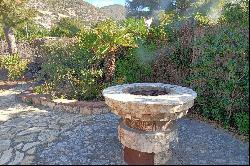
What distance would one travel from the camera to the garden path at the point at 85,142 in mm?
4632

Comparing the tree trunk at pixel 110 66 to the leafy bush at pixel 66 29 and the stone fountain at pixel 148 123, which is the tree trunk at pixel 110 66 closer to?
the stone fountain at pixel 148 123

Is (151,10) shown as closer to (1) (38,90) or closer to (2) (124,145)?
(1) (38,90)

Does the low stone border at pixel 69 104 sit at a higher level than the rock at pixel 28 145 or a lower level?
higher

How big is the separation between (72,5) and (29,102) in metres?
26.1

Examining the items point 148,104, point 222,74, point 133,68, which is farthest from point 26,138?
point 222,74

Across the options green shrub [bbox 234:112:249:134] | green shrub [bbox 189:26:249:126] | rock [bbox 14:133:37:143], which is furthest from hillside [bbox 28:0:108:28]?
green shrub [bbox 234:112:249:134]

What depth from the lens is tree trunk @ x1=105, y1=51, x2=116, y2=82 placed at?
27.0 ft

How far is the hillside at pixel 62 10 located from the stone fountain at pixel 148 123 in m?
23.4

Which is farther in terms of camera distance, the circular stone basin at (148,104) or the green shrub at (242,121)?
the green shrub at (242,121)

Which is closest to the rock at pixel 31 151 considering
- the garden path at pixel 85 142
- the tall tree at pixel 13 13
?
the garden path at pixel 85 142

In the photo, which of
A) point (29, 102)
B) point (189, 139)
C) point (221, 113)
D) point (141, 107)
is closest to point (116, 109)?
point (141, 107)

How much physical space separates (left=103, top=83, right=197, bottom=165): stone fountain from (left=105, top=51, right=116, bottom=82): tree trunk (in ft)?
11.0

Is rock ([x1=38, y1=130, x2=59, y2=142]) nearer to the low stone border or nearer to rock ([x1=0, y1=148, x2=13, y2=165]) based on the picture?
rock ([x1=0, y1=148, x2=13, y2=165])

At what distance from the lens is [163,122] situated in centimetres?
464
